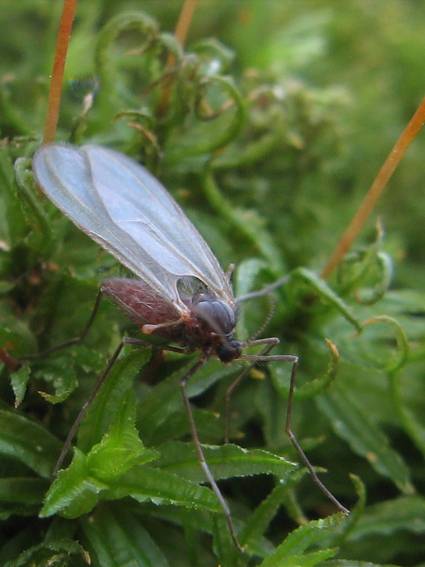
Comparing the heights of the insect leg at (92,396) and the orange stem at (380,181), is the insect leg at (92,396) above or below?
below

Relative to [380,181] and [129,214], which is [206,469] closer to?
[129,214]

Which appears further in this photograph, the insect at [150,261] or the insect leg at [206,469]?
the insect at [150,261]

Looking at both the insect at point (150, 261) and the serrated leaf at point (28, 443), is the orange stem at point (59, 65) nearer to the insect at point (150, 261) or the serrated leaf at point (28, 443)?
the insect at point (150, 261)

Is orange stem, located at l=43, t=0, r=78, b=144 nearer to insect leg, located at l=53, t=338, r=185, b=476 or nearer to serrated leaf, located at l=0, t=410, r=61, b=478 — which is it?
insect leg, located at l=53, t=338, r=185, b=476

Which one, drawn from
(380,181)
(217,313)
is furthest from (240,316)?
(380,181)

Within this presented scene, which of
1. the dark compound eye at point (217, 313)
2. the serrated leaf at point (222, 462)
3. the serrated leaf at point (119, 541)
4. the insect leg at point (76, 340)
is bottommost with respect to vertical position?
the serrated leaf at point (119, 541)

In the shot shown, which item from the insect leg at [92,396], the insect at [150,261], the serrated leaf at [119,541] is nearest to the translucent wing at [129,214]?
the insect at [150,261]

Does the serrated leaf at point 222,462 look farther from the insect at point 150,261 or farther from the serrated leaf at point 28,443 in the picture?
the serrated leaf at point 28,443

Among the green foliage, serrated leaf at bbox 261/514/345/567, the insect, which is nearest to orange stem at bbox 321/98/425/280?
the green foliage
